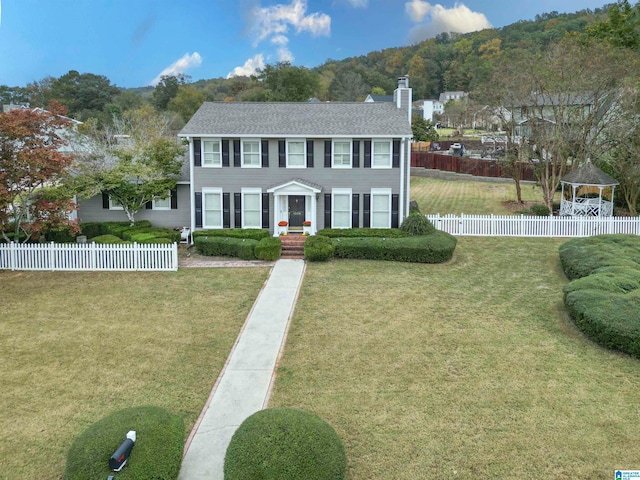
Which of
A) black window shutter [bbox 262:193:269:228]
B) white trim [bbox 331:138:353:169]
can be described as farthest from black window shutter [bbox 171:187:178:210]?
white trim [bbox 331:138:353:169]

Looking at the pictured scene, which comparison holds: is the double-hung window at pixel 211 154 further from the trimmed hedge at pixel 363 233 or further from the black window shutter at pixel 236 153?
the trimmed hedge at pixel 363 233

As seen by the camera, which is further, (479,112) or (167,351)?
(479,112)

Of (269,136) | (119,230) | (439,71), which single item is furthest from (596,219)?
(439,71)

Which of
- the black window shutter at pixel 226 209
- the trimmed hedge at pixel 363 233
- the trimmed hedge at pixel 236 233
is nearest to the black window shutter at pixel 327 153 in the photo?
the trimmed hedge at pixel 363 233

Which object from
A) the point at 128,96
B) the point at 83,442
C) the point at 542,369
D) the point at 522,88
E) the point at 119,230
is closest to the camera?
the point at 83,442

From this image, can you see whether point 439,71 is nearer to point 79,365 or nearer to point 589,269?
point 589,269

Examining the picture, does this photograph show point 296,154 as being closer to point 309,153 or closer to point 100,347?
point 309,153

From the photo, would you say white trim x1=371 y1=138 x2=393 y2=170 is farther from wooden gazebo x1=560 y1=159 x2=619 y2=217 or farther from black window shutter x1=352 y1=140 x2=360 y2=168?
wooden gazebo x1=560 y1=159 x2=619 y2=217
